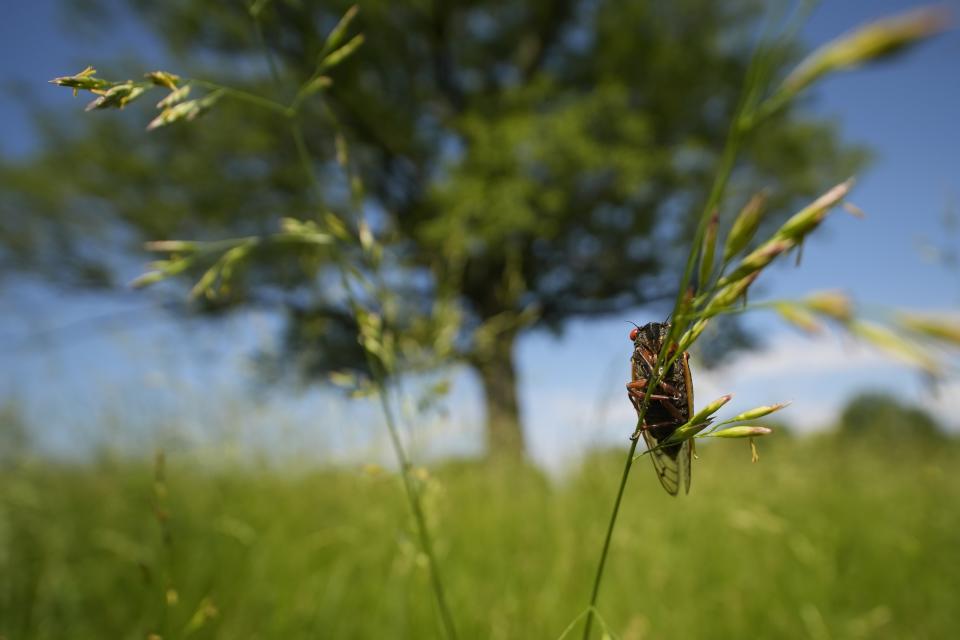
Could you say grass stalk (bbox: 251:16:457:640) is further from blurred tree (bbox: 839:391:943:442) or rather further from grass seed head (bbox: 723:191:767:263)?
blurred tree (bbox: 839:391:943:442)

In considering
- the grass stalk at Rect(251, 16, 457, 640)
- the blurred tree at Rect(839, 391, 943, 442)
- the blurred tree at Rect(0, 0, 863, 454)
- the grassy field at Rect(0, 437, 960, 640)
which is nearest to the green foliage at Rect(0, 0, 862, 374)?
the blurred tree at Rect(0, 0, 863, 454)

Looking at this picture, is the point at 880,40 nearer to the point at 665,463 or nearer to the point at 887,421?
the point at 665,463

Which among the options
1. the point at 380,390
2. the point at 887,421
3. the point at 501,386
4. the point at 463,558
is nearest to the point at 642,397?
the point at 380,390

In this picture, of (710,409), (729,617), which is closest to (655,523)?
(729,617)

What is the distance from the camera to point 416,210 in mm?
12352

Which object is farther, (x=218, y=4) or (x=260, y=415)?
(x=218, y=4)

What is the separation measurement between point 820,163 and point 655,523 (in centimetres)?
1222

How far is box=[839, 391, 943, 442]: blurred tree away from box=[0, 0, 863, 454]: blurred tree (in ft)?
12.0

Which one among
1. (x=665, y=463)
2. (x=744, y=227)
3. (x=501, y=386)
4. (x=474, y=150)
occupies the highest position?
(x=474, y=150)

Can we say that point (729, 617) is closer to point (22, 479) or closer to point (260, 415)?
point (260, 415)

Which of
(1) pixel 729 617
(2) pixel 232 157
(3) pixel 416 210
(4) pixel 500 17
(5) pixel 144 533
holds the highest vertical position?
(4) pixel 500 17

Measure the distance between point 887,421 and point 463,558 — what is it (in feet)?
22.9

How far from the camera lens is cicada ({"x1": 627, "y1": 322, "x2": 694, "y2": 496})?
58 cm

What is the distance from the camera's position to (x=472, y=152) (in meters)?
10.6
